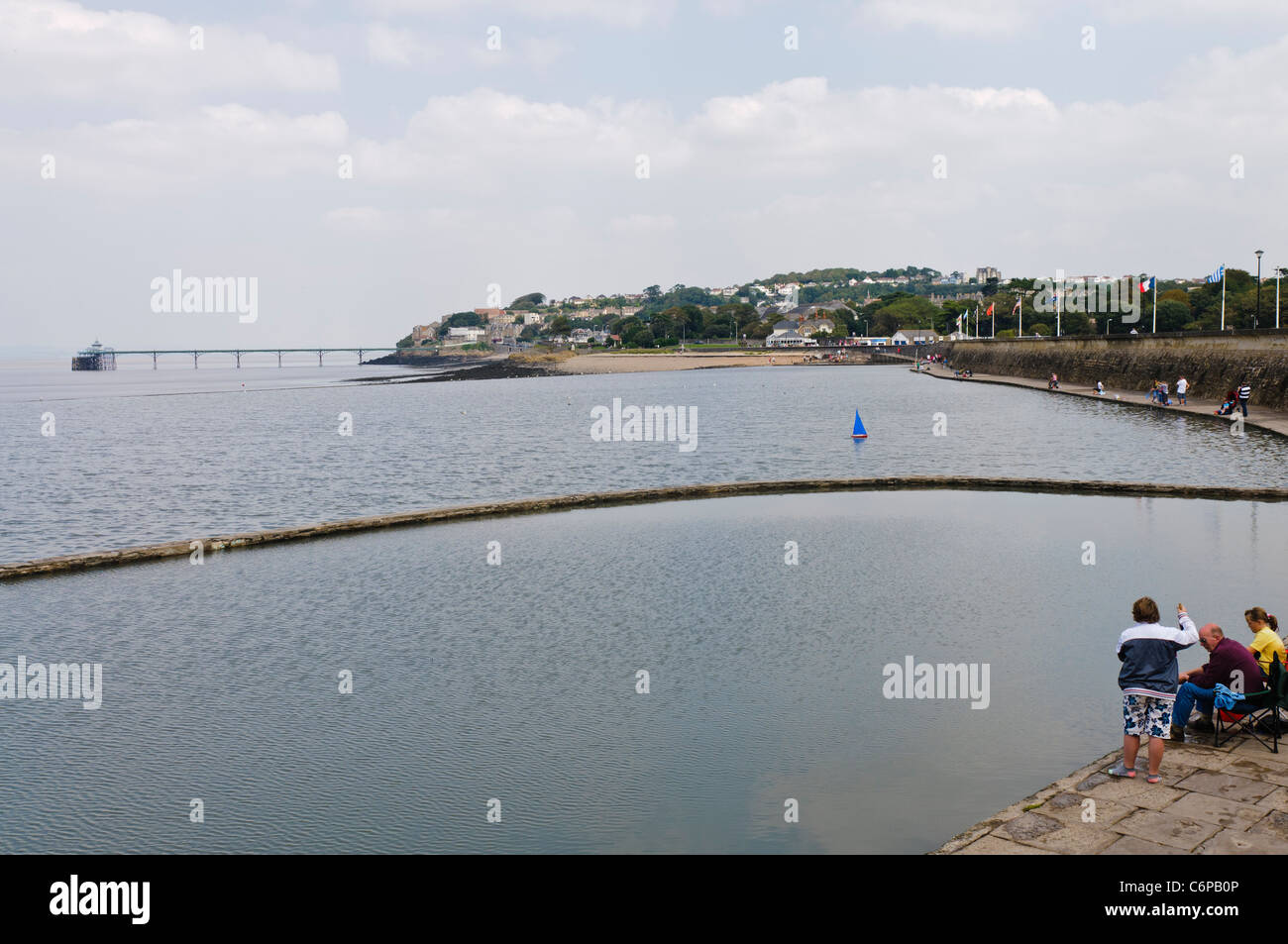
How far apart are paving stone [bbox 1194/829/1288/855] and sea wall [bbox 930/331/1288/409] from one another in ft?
156

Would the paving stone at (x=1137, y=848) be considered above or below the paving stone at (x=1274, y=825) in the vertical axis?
below

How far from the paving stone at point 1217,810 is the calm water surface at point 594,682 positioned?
1.64 meters

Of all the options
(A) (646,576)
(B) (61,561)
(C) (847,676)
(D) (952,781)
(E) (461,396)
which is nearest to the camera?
(D) (952,781)

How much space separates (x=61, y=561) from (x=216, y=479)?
20.8 meters

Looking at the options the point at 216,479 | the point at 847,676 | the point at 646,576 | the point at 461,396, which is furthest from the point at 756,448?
the point at 461,396

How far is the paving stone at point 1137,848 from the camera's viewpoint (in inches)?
298

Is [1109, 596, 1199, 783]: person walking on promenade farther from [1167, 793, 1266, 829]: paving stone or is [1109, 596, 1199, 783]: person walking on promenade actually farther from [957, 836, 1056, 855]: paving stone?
[957, 836, 1056, 855]: paving stone

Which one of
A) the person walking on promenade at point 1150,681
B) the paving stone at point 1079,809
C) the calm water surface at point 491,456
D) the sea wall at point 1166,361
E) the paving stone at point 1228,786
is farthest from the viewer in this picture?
the sea wall at point 1166,361

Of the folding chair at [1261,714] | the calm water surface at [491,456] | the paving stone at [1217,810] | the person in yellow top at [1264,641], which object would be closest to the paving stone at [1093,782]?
the paving stone at [1217,810]

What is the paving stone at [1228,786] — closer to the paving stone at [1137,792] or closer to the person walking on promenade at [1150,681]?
the paving stone at [1137,792]

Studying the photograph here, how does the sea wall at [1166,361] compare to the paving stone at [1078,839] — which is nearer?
the paving stone at [1078,839]

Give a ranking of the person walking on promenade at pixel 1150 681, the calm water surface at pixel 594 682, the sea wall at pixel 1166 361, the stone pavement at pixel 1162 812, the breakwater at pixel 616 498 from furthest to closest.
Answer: the sea wall at pixel 1166 361, the breakwater at pixel 616 498, the calm water surface at pixel 594 682, the person walking on promenade at pixel 1150 681, the stone pavement at pixel 1162 812

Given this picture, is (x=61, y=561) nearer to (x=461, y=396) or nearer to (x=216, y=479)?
(x=216, y=479)
